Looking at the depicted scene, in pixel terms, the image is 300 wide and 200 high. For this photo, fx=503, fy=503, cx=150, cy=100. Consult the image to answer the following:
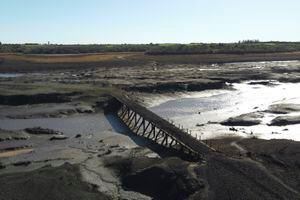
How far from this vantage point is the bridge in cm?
3291

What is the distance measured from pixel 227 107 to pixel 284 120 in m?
11.7

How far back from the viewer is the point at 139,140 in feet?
135

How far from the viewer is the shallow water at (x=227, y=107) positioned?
143ft

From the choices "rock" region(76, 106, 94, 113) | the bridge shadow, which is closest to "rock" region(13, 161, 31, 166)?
the bridge shadow

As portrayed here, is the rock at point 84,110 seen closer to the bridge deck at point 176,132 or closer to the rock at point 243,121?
the bridge deck at point 176,132

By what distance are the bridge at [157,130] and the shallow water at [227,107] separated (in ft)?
11.9

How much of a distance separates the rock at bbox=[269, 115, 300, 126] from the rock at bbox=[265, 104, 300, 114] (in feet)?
12.7

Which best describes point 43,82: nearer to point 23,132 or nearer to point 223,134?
point 23,132

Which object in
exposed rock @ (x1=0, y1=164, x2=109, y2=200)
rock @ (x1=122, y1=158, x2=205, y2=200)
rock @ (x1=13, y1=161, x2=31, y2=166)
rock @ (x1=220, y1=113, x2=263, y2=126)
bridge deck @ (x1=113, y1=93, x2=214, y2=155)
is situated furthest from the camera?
rock @ (x1=220, y1=113, x2=263, y2=126)

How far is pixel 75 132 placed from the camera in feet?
147

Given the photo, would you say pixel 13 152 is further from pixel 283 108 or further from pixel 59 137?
pixel 283 108

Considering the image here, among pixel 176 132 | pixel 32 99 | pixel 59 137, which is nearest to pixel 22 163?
pixel 59 137

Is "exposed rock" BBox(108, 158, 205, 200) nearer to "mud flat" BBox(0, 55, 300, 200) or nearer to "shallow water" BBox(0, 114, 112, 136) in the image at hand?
"mud flat" BBox(0, 55, 300, 200)

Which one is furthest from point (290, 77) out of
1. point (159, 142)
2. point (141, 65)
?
point (159, 142)
